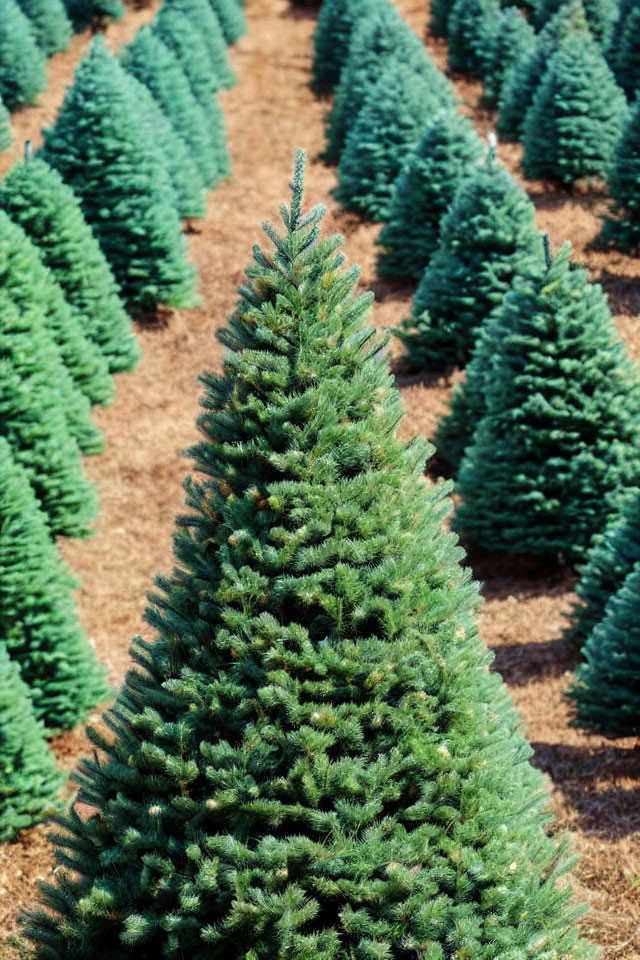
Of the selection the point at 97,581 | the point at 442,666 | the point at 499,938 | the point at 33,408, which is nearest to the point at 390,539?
the point at 442,666

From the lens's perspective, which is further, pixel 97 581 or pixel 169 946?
pixel 97 581

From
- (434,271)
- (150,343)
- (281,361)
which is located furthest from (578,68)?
(281,361)

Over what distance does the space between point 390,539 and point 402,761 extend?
753mm

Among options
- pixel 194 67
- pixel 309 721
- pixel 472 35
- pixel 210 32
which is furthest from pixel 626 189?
pixel 210 32

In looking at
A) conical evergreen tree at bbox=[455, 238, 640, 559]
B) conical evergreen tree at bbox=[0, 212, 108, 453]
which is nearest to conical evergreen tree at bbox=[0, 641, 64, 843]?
conical evergreen tree at bbox=[0, 212, 108, 453]

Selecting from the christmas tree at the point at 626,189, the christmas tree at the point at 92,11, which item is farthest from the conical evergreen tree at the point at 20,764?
the christmas tree at the point at 92,11

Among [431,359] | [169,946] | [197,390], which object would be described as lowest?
[197,390]

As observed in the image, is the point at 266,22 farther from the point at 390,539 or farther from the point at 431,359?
the point at 390,539

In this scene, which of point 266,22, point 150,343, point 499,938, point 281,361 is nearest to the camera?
point 499,938

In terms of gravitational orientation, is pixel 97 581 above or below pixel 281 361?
below

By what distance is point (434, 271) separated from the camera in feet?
45.9

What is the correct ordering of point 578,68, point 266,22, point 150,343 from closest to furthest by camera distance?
point 150,343 → point 578,68 → point 266,22

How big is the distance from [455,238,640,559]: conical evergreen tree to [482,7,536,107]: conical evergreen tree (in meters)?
16.7

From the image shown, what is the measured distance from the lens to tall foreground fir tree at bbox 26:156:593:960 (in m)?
3.62
